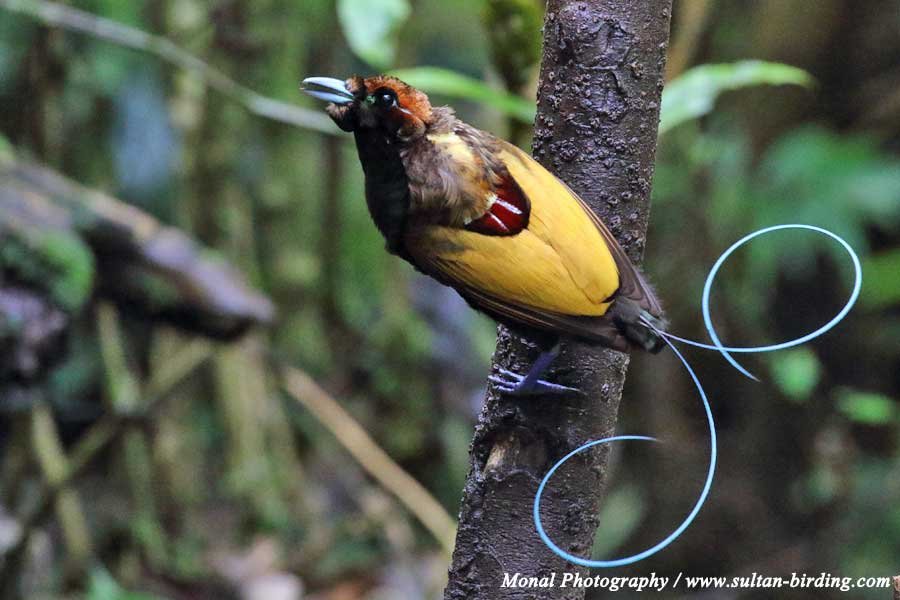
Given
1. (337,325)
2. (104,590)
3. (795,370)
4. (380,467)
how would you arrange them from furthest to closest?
(337,325)
(795,370)
(380,467)
(104,590)

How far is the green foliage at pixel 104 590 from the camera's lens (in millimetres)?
2713

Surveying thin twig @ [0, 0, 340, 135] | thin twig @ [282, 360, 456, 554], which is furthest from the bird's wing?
thin twig @ [282, 360, 456, 554]

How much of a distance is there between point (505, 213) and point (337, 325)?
2.93 meters

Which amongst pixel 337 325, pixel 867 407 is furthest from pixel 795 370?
pixel 337 325

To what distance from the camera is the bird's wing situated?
1.16 m

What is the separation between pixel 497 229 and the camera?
1.21 meters

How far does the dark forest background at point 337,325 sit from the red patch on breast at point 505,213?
1518 millimetres

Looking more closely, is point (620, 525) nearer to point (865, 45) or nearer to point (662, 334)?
point (865, 45)

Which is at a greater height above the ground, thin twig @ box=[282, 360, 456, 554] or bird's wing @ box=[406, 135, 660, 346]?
bird's wing @ box=[406, 135, 660, 346]

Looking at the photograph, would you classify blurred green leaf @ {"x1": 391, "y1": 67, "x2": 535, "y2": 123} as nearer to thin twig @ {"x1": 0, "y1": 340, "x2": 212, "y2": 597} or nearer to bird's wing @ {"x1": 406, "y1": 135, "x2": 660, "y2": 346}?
bird's wing @ {"x1": 406, "y1": 135, "x2": 660, "y2": 346}

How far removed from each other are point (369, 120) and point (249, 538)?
2632 mm

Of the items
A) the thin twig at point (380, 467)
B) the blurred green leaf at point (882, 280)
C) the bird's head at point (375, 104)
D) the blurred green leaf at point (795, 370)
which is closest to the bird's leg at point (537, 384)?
the bird's head at point (375, 104)

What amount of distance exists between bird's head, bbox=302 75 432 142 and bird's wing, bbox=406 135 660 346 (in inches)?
4.8

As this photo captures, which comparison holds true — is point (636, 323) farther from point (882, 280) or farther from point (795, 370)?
point (882, 280)
